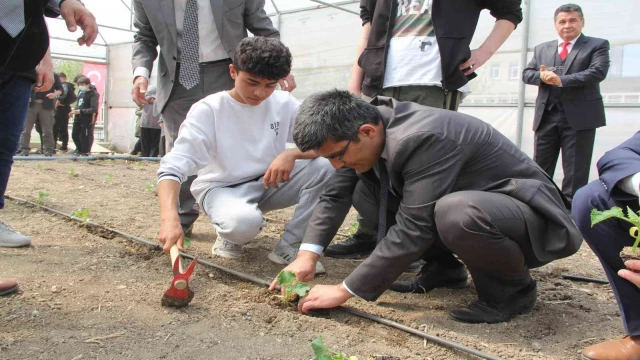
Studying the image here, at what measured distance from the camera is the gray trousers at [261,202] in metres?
2.71

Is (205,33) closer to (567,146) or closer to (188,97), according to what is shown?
(188,97)

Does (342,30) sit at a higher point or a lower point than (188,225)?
higher

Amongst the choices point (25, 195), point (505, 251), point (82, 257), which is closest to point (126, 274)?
point (82, 257)

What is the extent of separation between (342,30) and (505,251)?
24.4 ft

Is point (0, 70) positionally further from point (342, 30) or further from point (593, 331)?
point (342, 30)

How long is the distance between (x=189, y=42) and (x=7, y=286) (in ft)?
5.52

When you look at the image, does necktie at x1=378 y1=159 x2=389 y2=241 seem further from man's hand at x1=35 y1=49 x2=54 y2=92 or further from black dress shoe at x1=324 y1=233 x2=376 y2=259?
man's hand at x1=35 y1=49 x2=54 y2=92

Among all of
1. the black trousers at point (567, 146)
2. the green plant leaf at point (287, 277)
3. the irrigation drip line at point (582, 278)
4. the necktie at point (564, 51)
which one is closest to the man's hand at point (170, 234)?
the green plant leaf at point (287, 277)

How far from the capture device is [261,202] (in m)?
2.94

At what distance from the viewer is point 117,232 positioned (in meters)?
3.33

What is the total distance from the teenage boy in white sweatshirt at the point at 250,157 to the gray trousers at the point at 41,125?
26.2ft

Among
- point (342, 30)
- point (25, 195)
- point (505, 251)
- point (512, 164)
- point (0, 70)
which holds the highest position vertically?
point (342, 30)

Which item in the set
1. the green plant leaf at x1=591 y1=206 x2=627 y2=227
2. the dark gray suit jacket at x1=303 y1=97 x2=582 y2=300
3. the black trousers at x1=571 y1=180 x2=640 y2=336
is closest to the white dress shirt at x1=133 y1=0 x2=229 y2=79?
the dark gray suit jacket at x1=303 y1=97 x2=582 y2=300

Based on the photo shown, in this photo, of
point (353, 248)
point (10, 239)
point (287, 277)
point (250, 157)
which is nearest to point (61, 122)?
point (10, 239)
